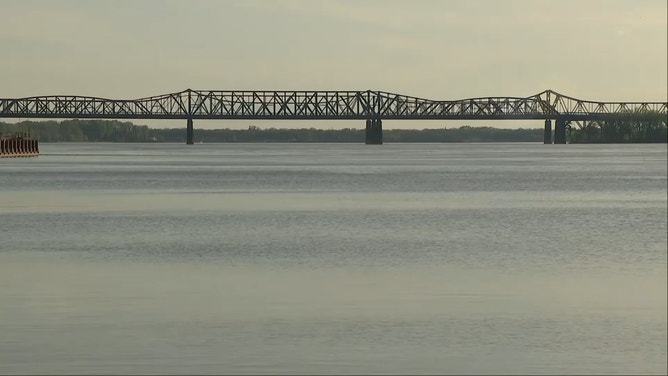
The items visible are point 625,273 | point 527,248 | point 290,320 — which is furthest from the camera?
point 527,248

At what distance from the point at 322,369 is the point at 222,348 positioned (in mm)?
2099

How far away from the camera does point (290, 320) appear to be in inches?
953

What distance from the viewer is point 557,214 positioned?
2350 inches

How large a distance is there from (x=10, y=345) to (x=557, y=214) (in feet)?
134

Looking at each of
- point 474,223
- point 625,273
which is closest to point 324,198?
point 474,223

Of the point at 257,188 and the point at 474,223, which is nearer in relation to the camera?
the point at 474,223

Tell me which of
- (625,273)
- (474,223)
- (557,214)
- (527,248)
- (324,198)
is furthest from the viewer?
(324,198)

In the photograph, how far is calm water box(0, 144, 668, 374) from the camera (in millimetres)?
20625

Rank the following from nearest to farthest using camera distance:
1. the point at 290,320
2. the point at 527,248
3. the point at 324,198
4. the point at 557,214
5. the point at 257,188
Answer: the point at 290,320
the point at 527,248
the point at 557,214
the point at 324,198
the point at 257,188

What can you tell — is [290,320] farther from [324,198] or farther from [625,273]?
[324,198]

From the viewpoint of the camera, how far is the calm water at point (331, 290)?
2062 cm

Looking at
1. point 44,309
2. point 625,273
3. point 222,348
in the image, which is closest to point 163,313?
point 44,309

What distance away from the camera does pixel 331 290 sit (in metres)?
28.7

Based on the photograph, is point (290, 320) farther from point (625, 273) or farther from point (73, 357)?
point (625, 273)
